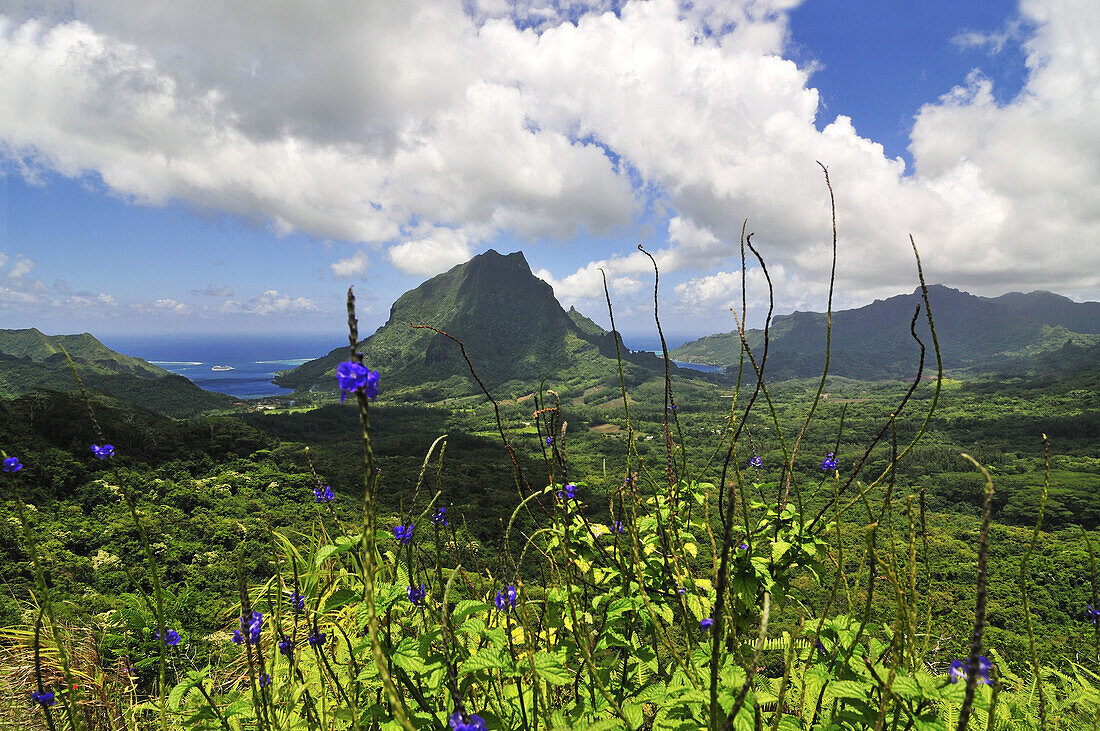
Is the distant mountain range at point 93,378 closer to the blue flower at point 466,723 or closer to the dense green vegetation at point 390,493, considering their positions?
the dense green vegetation at point 390,493

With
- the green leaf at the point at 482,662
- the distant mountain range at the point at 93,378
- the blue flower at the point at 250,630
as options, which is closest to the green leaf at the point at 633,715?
the green leaf at the point at 482,662

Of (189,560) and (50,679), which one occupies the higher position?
(50,679)

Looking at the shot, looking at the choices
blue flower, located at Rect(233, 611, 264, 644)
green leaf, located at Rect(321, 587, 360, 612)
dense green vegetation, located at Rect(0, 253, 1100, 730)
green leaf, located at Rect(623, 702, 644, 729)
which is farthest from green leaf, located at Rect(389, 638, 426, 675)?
green leaf, located at Rect(623, 702, 644, 729)

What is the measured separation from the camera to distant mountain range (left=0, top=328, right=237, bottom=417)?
10069 cm

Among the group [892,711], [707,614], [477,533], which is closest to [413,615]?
[707,614]

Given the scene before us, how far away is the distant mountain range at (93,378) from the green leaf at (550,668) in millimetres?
106099

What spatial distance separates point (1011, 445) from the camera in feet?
336

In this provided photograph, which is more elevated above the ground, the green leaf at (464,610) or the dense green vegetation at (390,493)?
the green leaf at (464,610)

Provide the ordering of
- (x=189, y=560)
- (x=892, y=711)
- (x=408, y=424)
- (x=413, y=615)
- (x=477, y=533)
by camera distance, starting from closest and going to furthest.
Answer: (x=892, y=711)
(x=413, y=615)
(x=189, y=560)
(x=477, y=533)
(x=408, y=424)

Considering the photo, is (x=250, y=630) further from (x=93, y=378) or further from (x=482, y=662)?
(x=93, y=378)

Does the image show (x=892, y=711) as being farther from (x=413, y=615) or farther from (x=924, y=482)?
(x=924, y=482)

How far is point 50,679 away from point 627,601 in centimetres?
450

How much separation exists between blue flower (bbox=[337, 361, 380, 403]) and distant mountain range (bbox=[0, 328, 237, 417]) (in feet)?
349

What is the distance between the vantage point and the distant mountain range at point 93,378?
10069cm
